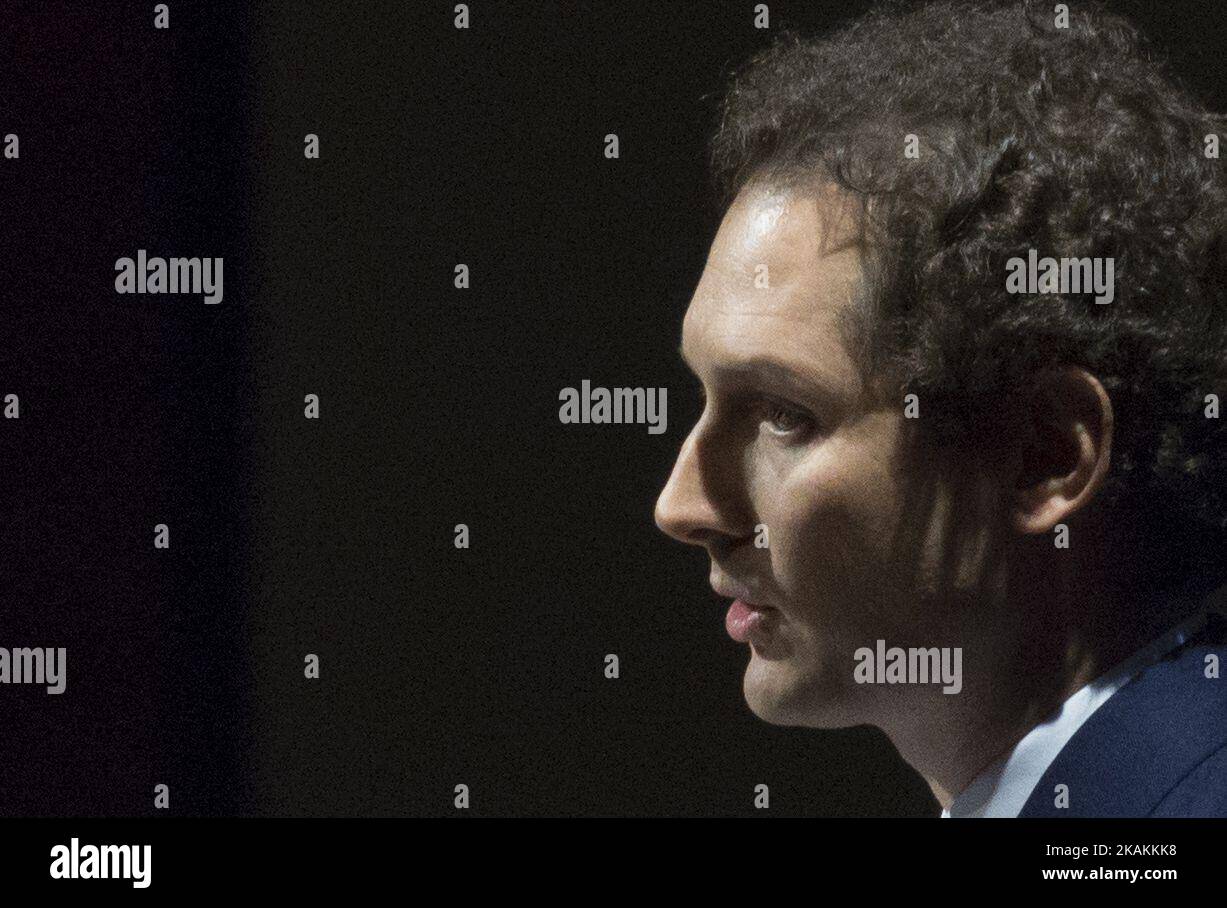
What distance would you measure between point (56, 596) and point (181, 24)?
0.59 metres

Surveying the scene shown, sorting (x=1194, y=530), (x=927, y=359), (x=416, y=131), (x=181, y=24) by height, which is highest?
(x=181, y=24)

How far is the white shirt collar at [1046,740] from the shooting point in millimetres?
1244

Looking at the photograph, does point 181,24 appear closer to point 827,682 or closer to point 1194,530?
point 827,682

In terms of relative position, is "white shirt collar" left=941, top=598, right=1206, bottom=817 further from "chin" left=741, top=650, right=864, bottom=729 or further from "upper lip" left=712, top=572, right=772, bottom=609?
"upper lip" left=712, top=572, right=772, bottom=609

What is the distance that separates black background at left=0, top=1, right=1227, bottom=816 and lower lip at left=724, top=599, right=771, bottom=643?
0.71 feet

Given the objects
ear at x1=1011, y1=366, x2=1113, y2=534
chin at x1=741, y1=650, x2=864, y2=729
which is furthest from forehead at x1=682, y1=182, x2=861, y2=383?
chin at x1=741, y1=650, x2=864, y2=729

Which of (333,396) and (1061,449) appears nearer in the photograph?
(1061,449)

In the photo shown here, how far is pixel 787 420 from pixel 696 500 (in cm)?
10

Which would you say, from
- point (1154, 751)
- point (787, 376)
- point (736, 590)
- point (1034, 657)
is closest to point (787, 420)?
point (787, 376)

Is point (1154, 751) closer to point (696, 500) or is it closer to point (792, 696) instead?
point (792, 696)

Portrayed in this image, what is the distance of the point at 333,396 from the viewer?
1.52 meters

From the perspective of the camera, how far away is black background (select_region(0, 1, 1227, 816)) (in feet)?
4.94

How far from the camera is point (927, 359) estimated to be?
48.9 inches

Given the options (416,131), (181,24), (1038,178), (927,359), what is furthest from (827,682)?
(181,24)
